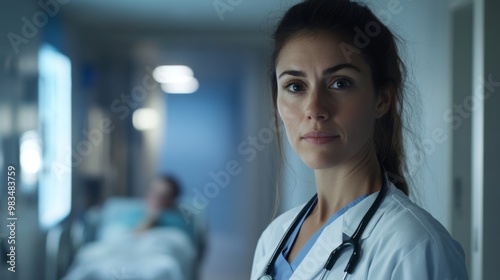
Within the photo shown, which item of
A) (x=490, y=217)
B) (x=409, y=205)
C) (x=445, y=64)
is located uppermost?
(x=445, y=64)

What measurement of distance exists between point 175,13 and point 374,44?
185 cm

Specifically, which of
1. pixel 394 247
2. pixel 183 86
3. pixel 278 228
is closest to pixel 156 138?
pixel 183 86

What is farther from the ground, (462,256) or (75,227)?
(462,256)

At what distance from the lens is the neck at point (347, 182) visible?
0.88 metres

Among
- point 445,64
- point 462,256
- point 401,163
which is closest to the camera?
point 462,256

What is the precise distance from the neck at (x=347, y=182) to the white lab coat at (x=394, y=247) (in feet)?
0.12

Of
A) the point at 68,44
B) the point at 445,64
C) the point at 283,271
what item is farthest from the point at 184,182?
the point at 283,271

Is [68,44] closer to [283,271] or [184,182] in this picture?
[184,182]

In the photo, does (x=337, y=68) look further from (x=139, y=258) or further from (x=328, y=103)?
(x=139, y=258)

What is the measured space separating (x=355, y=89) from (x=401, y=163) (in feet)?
0.65

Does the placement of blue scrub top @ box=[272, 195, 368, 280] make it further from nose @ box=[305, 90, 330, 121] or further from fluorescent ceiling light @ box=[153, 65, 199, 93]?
fluorescent ceiling light @ box=[153, 65, 199, 93]

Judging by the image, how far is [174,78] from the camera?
2.58 metres

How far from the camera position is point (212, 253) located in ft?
8.63

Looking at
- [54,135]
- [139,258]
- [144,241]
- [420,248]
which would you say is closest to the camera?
[420,248]
